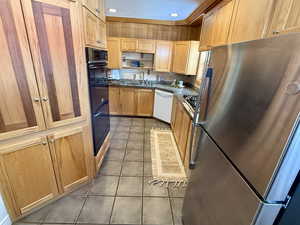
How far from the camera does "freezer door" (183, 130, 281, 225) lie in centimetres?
67

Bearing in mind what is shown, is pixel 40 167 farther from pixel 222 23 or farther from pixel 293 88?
pixel 222 23

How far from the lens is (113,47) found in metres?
3.92

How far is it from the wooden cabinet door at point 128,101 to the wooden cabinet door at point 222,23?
8.02 feet

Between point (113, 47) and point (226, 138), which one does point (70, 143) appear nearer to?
point (226, 138)

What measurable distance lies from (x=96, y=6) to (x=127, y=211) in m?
2.31

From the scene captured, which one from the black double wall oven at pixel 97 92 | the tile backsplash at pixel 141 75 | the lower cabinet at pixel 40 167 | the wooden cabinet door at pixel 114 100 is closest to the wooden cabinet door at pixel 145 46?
the tile backsplash at pixel 141 75

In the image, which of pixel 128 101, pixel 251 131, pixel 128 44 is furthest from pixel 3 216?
pixel 128 44

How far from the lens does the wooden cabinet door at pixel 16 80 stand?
42.8 inches

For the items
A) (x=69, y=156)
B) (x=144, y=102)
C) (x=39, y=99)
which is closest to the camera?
(x=39, y=99)

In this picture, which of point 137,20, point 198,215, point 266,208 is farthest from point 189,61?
point 266,208

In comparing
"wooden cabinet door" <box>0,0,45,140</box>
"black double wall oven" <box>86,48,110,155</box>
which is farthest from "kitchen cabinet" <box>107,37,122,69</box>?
"wooden cabinet door" <box>0,0,45,140</box>

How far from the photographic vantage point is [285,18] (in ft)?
3.05

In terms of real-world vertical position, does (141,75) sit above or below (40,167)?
above

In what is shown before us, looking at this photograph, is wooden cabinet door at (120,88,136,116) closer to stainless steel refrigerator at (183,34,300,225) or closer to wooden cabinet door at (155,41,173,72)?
wooden cabinet door at (155,41,173,72)
